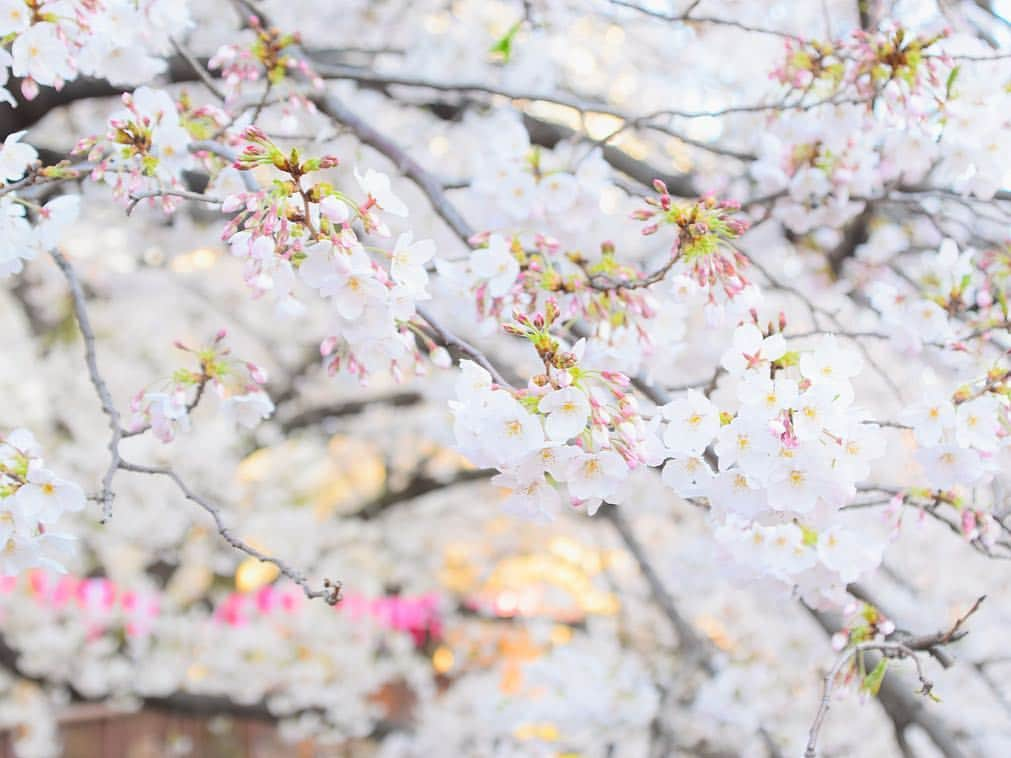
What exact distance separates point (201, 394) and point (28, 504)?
1.10 feet

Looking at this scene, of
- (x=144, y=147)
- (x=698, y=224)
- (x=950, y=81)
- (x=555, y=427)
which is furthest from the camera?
(x=950, y=81)

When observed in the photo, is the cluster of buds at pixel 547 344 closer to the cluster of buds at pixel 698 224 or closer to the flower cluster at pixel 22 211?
the cluster of buds at pixel 698 224

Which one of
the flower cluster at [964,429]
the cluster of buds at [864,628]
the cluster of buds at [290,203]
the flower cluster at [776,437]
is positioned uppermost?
the cluster of buds at [290,203]

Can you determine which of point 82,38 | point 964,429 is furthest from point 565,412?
point 82,38

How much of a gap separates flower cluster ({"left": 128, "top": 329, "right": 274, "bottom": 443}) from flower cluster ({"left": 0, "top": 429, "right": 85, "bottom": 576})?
0.22 m

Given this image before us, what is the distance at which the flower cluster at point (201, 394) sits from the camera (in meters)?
1.62

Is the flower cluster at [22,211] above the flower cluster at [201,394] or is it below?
above

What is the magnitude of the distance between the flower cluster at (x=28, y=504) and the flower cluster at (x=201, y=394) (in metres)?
0.22

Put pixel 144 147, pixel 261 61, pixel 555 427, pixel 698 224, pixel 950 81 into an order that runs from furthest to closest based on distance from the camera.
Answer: pixel 261 61
pixel 950 81
pixel 144 147
pixel 698 224
pixel 555 427

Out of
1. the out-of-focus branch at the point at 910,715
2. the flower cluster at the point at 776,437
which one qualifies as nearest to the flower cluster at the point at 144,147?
the flower cluster at the point at 776,437

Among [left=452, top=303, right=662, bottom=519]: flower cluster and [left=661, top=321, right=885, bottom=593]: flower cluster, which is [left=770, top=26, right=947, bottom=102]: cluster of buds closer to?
[left=661, top=321, right=885, bottom=593]: flower cluster

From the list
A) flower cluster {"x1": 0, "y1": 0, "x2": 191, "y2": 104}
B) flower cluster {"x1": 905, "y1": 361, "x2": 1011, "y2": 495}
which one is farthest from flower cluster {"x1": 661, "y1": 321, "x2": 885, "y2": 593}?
flower cluster {"x1": 0, "y1": 0, "x2": 191, "y2": 104}

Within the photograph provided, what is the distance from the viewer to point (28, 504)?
1379 mm

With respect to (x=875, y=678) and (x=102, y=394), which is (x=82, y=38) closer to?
(x=102, y=394)
